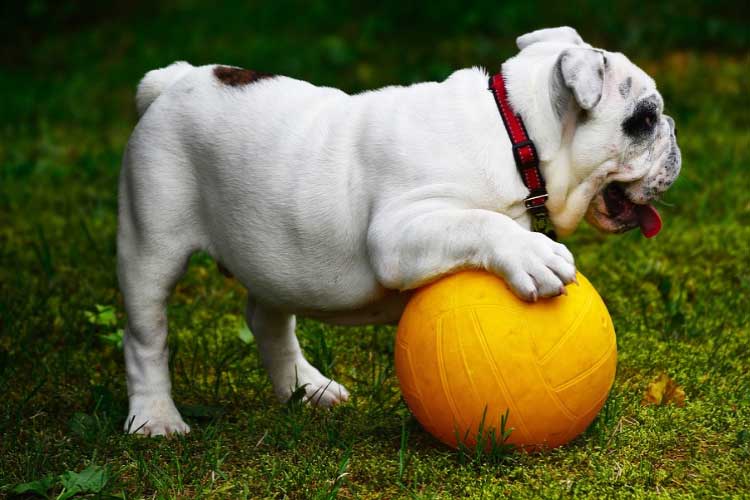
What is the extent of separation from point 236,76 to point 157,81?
47 centimetres

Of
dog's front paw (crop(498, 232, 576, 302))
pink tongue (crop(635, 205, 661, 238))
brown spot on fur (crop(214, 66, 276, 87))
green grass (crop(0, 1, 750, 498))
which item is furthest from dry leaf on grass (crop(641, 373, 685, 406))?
brown spot on fur (crop(214, 66, 276, 87))

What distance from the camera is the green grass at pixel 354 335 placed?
370 cm

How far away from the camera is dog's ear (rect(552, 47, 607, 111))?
372 centimetres

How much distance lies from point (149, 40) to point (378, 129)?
8.59 m

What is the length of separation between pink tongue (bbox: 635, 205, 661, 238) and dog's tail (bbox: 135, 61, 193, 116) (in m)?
2.02

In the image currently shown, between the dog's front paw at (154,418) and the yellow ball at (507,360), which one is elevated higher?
the yellow ball at (507,360)

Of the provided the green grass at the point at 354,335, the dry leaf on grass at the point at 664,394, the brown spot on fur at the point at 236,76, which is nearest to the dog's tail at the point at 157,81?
the brown spot on fur at the point at 236,76

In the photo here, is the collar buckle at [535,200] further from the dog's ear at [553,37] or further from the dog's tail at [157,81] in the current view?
the dog's tail at [157,81]

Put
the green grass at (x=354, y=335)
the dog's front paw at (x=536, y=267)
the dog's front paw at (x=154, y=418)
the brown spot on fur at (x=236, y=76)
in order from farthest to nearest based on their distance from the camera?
the brown spot on fur at (x=236, y=76)
the dog's front paw at (x=154, y=418)
the green grass at (x=354, y=335)
the dog's front paw at (x=536, y=267)

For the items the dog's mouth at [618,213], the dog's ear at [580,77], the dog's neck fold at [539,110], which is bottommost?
the dog's mouth at [618,213]

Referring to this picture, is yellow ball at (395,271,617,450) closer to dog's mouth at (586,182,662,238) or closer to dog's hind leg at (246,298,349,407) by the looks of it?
dog's mouth at (586,182,662,238)

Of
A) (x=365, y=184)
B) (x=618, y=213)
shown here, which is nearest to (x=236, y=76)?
(x=365, y=184)

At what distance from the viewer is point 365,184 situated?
3.93 m

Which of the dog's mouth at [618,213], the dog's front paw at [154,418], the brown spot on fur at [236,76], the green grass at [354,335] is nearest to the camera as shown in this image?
the green grass at [354,335]
